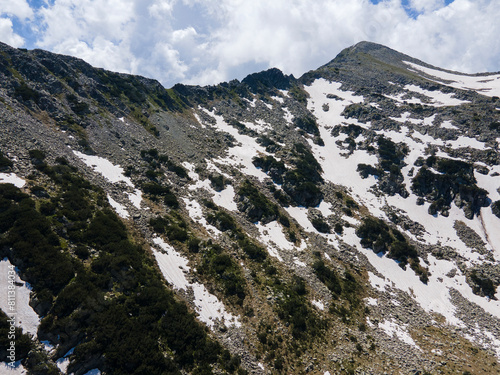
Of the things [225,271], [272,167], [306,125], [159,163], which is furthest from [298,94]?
[225,271]

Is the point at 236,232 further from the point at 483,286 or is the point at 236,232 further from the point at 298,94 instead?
the point at 298,94

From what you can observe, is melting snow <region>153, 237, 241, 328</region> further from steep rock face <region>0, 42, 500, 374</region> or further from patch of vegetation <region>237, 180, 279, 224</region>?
patch of vegetation <region>237, 180, 279, 224</region>

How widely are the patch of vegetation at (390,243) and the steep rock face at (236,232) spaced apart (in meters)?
0.34

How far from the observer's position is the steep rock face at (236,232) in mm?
20000

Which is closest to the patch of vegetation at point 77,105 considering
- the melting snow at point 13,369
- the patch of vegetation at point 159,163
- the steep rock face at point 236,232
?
the steep rock face at point 236,232

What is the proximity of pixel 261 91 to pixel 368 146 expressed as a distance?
185 feet

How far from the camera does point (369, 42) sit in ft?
579

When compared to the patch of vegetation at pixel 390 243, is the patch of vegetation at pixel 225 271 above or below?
below

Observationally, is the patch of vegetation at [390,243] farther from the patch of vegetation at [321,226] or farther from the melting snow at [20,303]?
the melting snow at [20,303]

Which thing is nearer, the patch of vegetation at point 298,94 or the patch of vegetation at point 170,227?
the patch of vegetation at point 170,227

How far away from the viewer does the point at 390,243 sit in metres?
47.8

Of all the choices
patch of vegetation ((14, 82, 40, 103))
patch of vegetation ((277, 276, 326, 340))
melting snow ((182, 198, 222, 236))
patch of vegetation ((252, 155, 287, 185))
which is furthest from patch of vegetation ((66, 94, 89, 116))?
patch of vegetation ((277, 276, 326, 340))

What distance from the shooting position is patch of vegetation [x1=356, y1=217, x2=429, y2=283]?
4450 centimetres

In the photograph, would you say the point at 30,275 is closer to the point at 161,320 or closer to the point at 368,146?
the point at 161,320
